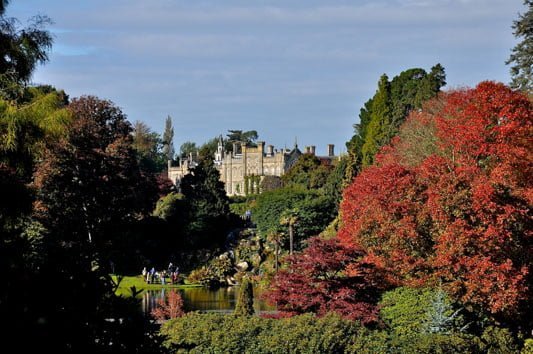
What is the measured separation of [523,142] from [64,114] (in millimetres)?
14080

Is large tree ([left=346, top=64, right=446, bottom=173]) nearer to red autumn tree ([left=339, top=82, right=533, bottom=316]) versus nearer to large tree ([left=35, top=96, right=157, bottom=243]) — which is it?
large tree ([left=35, top=96, right=157, bottom=243])

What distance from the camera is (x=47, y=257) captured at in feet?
24.3

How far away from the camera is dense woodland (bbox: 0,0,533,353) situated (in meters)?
7.23

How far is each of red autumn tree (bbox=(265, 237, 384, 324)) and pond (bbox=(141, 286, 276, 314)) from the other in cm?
809

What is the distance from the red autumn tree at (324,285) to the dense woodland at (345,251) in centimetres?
3

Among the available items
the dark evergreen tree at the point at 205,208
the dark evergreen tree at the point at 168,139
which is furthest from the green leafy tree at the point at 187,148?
the dark evergreen tree at the point at 205,208

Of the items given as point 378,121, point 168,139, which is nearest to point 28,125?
point 378,121

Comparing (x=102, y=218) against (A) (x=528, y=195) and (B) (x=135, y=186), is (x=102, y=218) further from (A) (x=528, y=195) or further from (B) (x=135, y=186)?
(A) (x=528, y=195)

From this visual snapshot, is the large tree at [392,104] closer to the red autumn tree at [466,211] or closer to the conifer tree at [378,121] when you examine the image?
the conifer tree at [378,121]

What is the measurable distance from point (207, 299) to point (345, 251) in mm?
15888

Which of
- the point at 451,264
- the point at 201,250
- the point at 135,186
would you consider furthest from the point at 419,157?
the point at 201,250

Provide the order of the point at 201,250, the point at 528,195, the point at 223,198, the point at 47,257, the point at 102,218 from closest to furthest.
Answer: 1. the point at 47,257
2. the point at 528,195
3. the point at 102,218
4. the point at 201,250
5. the point at 223,198

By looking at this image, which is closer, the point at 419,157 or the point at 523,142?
the point at 523,142

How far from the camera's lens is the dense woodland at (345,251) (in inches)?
285
